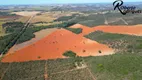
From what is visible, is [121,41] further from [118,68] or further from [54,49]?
[118,68]

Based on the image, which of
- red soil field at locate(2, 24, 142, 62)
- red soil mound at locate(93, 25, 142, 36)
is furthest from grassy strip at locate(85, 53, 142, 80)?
red soil mound at locate(93, 25, 142, 36)

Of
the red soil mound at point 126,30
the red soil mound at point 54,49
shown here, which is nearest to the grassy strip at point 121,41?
the red soil mound at point 54,49

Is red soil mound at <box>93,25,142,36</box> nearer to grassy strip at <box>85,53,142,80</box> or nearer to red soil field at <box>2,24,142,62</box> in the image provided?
red soil field at <box>2,24,142,62</box>

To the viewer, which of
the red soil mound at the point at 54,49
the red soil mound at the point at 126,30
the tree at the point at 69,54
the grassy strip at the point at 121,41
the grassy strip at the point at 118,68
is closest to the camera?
the grassy strip at the point at 118,68

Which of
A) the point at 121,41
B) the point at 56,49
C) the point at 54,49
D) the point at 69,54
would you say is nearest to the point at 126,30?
the point at 121,41

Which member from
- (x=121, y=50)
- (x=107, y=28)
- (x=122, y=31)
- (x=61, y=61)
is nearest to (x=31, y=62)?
(x=61, y=61)

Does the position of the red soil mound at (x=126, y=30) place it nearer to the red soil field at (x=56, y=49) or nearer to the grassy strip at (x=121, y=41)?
the red soil field at (x=56, y=49)

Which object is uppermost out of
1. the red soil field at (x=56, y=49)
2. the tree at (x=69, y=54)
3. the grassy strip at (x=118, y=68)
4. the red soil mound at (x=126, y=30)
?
the grassy strip at (x=118, y=68)

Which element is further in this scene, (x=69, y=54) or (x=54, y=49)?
(x=54, y=49)

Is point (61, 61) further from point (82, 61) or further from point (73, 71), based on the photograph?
point (73, 71)
